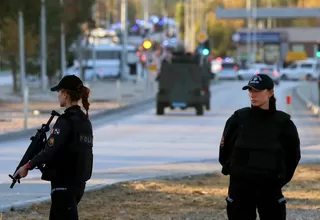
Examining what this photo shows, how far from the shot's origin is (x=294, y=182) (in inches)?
541

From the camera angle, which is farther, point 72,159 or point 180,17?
point 180,17

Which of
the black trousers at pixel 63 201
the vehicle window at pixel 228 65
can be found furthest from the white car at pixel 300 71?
the black trousers at pixel 63 201

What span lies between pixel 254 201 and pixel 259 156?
342 mm

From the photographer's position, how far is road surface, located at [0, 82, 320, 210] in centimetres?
1405

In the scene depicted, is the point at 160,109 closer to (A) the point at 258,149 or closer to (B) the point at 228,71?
(A) the point at 258,149

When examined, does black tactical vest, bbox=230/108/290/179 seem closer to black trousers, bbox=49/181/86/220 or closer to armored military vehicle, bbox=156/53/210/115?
black trousers, bbox=49/181/86/220

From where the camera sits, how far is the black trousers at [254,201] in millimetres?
6711

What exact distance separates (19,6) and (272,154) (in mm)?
25731

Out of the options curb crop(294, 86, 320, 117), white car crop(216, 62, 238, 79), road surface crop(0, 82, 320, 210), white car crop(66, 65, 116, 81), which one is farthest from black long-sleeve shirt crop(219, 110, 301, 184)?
white car crop(216, 62, 238, 79)

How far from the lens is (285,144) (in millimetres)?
6816

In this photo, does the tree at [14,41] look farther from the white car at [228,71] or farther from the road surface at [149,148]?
the white car at [228,71]

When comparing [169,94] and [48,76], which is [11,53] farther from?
[169,94]

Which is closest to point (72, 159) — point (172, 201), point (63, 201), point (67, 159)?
point (67, 159)

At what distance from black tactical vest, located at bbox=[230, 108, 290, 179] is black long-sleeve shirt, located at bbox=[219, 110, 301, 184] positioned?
5cm
